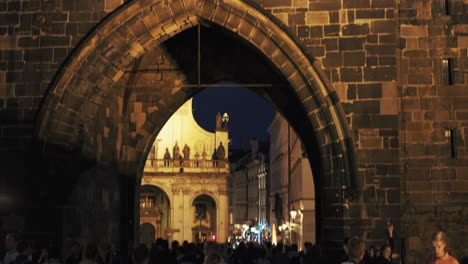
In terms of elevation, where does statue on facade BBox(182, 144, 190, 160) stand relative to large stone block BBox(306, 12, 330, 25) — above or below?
above

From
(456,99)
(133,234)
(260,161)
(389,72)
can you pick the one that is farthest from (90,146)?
(260,161)

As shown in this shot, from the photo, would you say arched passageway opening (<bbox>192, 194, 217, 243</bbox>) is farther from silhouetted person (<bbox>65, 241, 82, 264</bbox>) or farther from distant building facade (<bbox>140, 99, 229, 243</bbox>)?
silhouetted person (<bbox>65, 241, 82, 264</bbox>)

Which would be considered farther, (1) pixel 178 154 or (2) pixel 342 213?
(1) pixel 178 154

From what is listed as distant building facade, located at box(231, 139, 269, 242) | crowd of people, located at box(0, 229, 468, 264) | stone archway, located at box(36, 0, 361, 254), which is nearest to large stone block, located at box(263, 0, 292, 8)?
stone archway, located at box(36, 0, 361, 254)

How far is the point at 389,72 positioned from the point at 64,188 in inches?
246

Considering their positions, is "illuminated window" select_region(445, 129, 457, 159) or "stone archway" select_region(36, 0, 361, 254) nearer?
"stone archway" select_region(36, 0, 361, 254)

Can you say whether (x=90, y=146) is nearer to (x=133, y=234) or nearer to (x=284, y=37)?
(x=133, y=234)

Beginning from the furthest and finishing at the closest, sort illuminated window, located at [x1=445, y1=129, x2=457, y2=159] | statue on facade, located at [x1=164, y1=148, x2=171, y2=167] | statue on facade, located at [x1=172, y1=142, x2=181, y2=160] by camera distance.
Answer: statue on facade, located at [x1=172, y1=142, x2=181, y2=160] → statue on facade, located at [x1=164, y1=148, x2=171, y2=167] → illuminated window, located at [x1=445, y1=129, x2=457, y2=159]

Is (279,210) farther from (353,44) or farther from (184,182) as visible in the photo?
(353,44)

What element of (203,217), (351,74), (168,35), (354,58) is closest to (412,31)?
(354,58)

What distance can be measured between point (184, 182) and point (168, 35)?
31.0 meters

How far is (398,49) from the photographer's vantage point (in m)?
14.4

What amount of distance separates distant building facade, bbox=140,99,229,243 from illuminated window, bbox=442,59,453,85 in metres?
31.4

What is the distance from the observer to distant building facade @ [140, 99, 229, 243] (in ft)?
149
